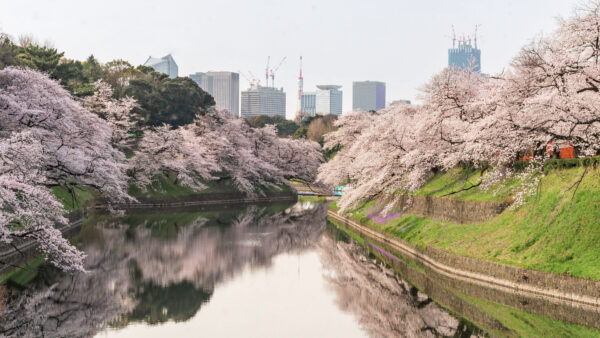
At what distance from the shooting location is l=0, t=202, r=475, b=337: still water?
22.2 m

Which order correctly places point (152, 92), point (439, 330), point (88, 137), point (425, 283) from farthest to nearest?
point (152, 92) < point (88, 137) < point (425, 283) < point (439, 330)

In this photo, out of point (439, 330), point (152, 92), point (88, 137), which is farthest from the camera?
point (152, 92)

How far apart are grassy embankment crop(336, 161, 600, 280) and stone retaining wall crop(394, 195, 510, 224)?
24.3 inches

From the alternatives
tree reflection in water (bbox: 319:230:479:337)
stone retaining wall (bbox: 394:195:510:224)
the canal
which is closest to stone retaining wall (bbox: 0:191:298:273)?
the canal

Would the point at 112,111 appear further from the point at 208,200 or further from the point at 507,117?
the point at 507,117

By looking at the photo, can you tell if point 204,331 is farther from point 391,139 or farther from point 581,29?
point 391,139

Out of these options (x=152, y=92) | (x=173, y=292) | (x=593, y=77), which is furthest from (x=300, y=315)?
(x=152, y=92)

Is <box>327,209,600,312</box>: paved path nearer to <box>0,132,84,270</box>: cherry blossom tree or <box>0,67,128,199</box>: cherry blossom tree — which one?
<box>0,132,84,270</box>: cherry blossom tree

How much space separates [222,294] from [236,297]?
2.91 feet

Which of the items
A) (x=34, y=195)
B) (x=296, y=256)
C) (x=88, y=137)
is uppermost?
(x=88, y=137)

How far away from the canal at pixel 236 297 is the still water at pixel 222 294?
5 cm

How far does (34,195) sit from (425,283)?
17.6 metres

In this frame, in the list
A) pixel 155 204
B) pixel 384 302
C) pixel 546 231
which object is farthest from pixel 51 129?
pixel 155 204

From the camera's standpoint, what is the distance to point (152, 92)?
103250 millimetres
